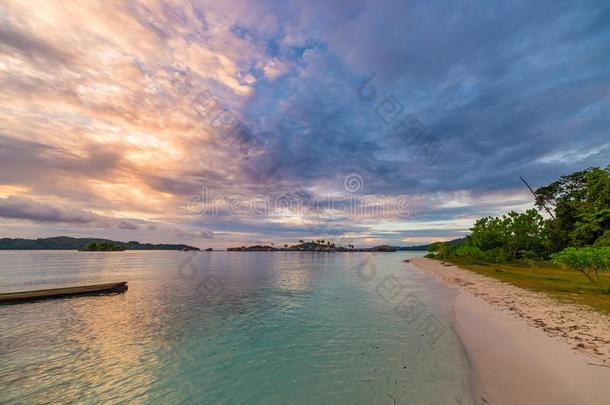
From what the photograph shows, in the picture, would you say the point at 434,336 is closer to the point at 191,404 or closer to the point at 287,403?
the point at 287,403

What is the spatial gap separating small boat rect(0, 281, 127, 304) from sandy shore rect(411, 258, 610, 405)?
145ft

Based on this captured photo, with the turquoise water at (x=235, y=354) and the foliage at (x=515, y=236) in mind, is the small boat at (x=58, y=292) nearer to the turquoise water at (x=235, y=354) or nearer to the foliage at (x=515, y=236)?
the turquoise water at (x=235, y=354)

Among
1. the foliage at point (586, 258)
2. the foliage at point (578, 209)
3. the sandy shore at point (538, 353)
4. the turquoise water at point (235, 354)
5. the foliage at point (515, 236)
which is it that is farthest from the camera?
the foliage at point (515, 236)

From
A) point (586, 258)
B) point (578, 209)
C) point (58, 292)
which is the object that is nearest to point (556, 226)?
point (578, 209)

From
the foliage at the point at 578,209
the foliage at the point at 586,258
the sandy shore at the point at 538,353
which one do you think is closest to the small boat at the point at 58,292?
the sandy shore at the point at 538,353

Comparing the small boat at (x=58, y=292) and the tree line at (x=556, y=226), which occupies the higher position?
the tree line at (x=556, y=226)

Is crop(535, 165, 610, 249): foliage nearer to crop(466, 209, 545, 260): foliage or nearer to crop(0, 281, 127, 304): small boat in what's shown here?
crop(466, 209, 545, 260): foliage

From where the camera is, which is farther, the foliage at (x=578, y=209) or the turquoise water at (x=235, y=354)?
the foliage at (x=578, y=209)

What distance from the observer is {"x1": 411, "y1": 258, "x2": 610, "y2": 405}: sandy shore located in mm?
9617

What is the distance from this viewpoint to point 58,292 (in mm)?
34906

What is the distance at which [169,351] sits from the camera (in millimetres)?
16109

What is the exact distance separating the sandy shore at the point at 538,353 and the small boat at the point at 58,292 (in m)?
44.1

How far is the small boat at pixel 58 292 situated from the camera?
3174cm

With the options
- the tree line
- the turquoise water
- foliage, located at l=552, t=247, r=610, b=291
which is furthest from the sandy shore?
the tree line
